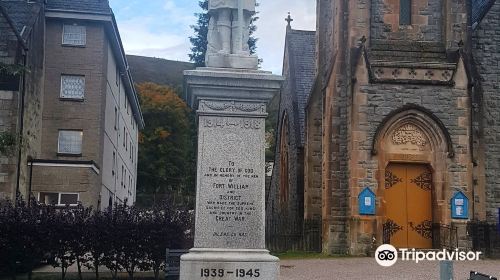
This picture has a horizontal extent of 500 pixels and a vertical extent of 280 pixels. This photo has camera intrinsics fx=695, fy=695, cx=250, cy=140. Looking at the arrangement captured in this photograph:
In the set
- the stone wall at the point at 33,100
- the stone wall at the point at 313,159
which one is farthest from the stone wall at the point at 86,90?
the stone wall at the point at 313,159

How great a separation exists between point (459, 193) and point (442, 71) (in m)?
4.37

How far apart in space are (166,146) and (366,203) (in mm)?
42721

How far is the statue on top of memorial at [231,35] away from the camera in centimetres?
1009

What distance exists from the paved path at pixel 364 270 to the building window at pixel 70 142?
1432 centimetres

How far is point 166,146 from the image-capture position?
213ft

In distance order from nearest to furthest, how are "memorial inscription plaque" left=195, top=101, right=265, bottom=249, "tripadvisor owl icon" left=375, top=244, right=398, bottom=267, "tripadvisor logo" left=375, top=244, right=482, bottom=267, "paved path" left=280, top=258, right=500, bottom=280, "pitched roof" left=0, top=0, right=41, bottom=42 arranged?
"memorial inscription plaque" left=195, top=101, right=265, bottom=249 < "paved path" left=280, top=258, right=500, bottom=280 < "tripadvisor owl icon" left=375, top=244, right=398, bottom=267 < "tripadvisor logo" left=375, top=244, right=482, bottom=267 < "pitched roof" left=0, top=0, right=41, bottom=42

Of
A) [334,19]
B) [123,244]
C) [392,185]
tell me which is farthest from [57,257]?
[334,19]

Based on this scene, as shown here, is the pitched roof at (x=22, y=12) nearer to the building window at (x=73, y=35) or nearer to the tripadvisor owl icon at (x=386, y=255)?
the building window at (x=73, y=35)

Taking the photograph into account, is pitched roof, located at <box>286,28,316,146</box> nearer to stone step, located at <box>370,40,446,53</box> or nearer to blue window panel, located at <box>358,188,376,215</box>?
stone step, located at <box>370,40,446,53</box>

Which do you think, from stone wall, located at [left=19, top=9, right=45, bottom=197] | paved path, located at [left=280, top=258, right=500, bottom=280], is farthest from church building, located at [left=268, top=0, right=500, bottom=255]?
stone wall, located at [left=19, top=9, right=45, bottom=197]

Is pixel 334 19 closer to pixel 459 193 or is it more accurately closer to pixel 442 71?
pixel 442 71

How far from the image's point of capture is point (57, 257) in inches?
631

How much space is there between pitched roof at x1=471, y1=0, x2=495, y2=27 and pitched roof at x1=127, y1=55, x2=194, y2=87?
393 ft

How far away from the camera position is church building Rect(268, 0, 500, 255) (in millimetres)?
24156
